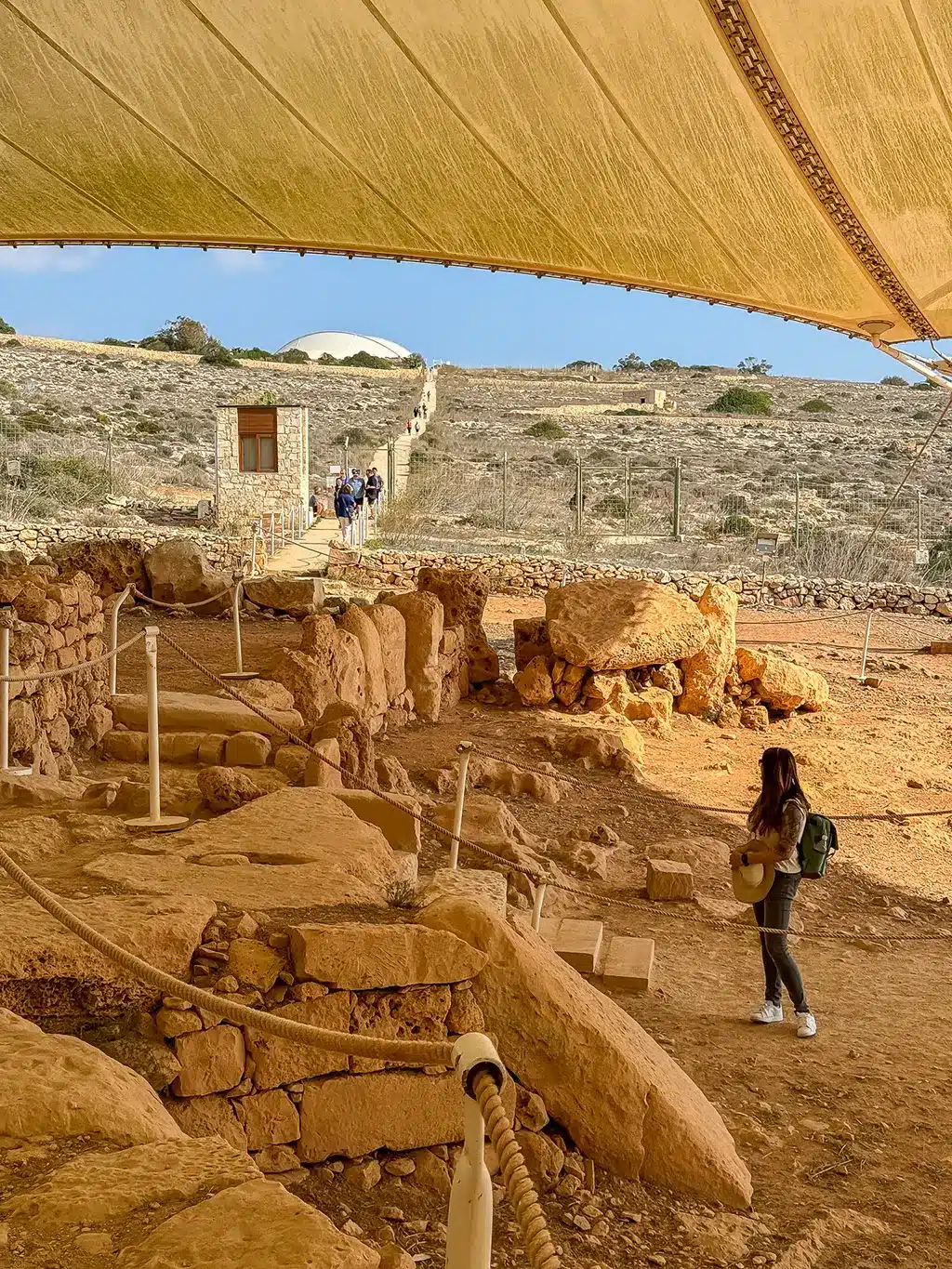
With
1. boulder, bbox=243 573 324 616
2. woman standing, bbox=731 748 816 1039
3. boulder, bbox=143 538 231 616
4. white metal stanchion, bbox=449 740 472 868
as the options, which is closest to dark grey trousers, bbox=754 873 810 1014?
woman standing, bbox=731 748 816 1039

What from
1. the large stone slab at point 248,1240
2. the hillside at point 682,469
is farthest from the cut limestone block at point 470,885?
the hillside at point 682,469

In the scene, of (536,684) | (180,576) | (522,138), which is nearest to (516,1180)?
(522,138)

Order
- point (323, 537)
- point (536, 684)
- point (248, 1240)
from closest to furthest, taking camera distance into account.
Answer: point (248, 1240), point (536, 684), point (323, 537)

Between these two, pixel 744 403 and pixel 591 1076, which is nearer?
pixel 591 1076

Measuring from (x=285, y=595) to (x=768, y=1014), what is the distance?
1164 centimetres

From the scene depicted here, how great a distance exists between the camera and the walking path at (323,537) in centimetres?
2236

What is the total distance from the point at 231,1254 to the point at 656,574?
2106 centimetres

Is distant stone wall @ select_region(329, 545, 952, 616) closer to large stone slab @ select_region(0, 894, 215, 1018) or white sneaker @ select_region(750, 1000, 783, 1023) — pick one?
white sneaker @ select_region(750, 1000, 783, 1023)

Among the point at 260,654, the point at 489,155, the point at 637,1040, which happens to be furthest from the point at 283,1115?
the point at 260,654

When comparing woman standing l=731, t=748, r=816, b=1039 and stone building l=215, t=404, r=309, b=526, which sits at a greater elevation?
stone building l=215, t=404, r=309, b=526

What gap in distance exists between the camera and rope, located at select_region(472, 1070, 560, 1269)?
196 cm

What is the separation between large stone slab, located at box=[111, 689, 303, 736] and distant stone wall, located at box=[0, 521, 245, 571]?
38.3 ft

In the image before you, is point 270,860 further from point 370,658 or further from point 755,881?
point 370,658

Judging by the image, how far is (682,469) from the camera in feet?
128
